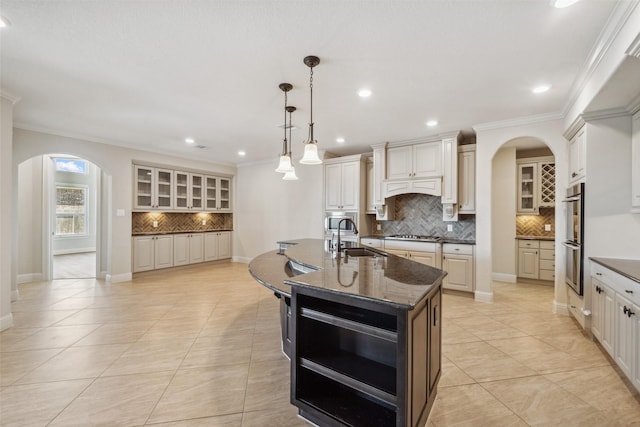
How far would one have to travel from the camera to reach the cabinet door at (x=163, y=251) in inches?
242

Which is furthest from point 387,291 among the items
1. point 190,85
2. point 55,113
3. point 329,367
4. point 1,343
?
point 55,113

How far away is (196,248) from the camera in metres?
6.88

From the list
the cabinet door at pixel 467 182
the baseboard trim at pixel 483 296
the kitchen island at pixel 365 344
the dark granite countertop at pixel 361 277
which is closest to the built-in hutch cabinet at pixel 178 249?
the dark granite countertop at pixel 361 277

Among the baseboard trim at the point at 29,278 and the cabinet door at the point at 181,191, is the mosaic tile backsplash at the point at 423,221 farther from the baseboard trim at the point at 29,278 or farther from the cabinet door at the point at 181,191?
the baseboard trim at the point at 29,278

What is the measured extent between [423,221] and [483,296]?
166 centimetres

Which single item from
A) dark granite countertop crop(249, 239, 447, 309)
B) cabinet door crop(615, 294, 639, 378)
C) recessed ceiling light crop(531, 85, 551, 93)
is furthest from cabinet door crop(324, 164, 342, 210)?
cabinet door crop(615, 294, 639, 378)

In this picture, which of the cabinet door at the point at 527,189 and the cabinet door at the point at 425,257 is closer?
the cabinet door at the point at 425,257

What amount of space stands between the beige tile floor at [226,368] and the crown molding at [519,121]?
2530 millimetres

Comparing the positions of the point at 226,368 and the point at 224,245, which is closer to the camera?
the point at 226,368

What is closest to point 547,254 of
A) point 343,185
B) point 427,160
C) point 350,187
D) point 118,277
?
point 427,160

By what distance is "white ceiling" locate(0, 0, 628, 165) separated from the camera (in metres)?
1.88

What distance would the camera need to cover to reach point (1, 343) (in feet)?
9.16

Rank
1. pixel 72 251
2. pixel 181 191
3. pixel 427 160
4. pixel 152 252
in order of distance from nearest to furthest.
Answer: pixel 427 160 → pixel 152 252 → pixel 181 191 → pixel 72 251

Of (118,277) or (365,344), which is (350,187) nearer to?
(365,344)
